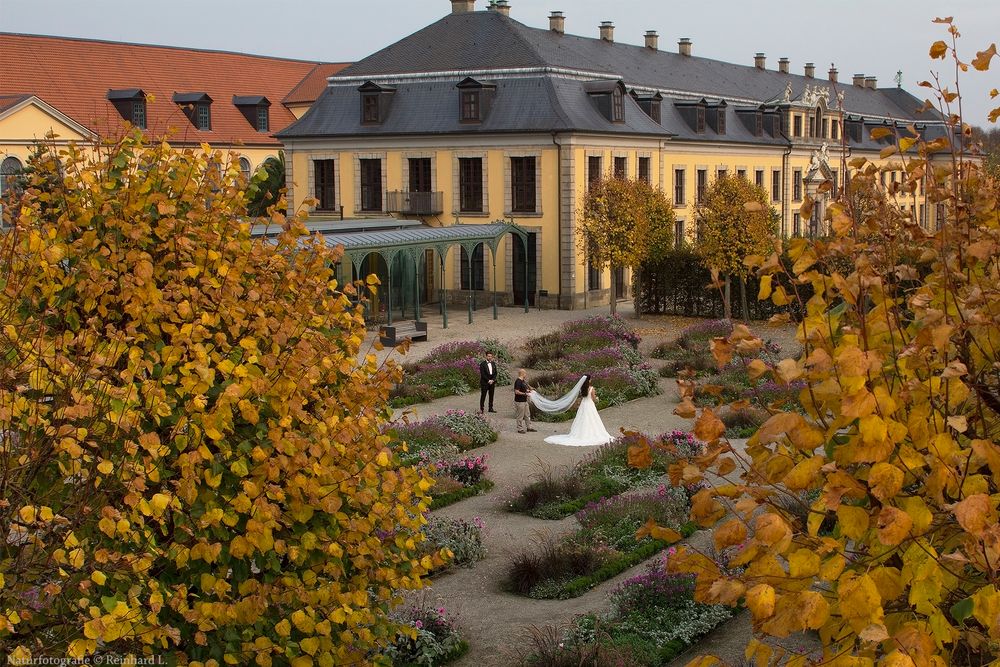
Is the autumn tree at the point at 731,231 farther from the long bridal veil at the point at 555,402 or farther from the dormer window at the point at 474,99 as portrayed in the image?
the long bridal veil at the point at 555,402

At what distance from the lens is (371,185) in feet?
139

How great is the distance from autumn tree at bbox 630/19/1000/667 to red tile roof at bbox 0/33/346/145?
4060 centimetres

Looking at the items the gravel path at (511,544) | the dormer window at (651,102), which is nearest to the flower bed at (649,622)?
the gravel path at (511,544)

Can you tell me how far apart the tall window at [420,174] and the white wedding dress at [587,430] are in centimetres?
2244

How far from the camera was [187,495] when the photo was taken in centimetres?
577

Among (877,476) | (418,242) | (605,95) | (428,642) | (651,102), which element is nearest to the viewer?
(877,476)

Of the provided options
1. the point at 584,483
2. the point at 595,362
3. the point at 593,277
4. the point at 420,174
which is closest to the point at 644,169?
the point at 593,277

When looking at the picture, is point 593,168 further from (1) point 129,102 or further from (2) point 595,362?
(1) point 129,102

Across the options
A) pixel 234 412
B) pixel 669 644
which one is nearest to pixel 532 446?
pixel 669 644

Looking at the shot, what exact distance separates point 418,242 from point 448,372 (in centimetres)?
1035

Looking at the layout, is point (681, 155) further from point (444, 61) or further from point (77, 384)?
point (77, 384)

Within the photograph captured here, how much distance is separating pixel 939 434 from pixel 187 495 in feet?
11.8

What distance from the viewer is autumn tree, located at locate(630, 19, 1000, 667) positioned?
12.0ft

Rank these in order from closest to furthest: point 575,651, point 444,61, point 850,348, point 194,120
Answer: point 850,348
point 575,651
point 444,61
point 194,120
